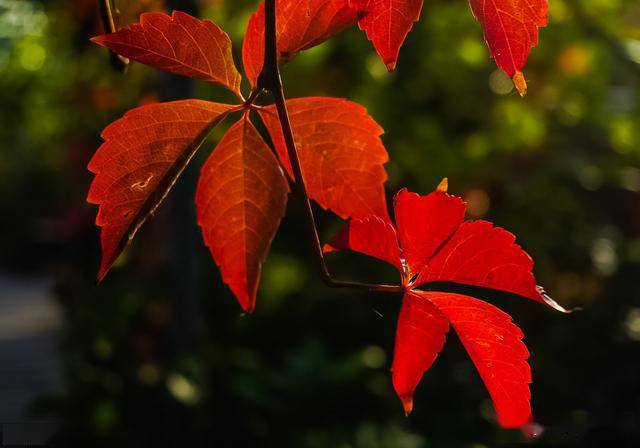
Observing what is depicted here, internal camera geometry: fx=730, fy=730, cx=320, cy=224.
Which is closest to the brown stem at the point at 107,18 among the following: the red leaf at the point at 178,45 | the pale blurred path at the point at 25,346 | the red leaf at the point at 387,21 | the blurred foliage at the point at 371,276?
the red leaf at the point at 178,45

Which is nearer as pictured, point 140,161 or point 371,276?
point 140,161

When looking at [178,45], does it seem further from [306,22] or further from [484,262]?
[484,262]

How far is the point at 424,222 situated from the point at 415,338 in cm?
Answer: 6

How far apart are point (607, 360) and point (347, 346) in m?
1.04

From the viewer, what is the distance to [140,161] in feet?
1.16

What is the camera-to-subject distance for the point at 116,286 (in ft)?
10.5

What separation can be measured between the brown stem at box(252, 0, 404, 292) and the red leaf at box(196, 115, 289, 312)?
33mm

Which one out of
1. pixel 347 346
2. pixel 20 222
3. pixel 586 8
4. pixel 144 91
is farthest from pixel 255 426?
pixel 20 222

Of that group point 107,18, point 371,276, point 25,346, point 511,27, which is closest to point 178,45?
point 107,18

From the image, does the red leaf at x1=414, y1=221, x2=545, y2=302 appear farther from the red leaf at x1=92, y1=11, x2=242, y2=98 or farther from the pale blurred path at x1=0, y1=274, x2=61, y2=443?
the pale blurred path at x1=0, y1=274, x2=61, y2=443

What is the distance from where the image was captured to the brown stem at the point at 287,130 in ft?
1.10

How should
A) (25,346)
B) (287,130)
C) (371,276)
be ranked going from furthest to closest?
(25,346) < (371,276) < (287,130)

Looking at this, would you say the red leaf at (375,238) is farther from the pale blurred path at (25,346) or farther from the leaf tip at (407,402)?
the pale blurred path at (25,346)

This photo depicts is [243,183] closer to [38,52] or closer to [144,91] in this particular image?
[144,91]
